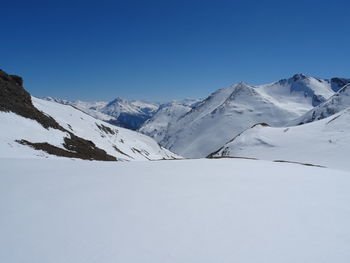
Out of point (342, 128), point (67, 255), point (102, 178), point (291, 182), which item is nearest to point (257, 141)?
point (342, 128)

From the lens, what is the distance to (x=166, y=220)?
641cm

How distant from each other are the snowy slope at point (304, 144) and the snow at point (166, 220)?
37.4 m

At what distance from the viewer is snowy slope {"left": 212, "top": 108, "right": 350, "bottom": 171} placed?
140ft

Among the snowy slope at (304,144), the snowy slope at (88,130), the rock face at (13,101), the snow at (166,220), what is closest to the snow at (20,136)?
the rock face at (13,101)

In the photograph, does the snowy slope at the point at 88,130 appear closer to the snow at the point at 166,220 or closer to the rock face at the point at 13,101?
the rock face at the point at 13,101

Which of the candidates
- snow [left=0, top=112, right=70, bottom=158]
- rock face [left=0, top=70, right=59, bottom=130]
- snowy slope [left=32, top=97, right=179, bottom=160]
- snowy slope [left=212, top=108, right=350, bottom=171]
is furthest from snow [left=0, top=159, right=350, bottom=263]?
snowy slope [left=32, top=97, right=179, bottom=160]

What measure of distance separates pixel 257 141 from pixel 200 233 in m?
63.2

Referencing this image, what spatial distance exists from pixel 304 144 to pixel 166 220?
183 ft

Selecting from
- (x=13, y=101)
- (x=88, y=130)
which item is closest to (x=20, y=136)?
(x=13, y=101)

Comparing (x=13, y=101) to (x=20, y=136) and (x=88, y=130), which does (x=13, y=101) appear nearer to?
(x=20, y=136)

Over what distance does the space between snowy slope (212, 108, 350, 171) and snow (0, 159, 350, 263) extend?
37.4 metres

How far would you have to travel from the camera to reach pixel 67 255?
485cm

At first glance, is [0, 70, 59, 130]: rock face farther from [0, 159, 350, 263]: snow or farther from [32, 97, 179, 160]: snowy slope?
[0, 159, 350, 263]: snow

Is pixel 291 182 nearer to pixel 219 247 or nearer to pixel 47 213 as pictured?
pixel 219 247
